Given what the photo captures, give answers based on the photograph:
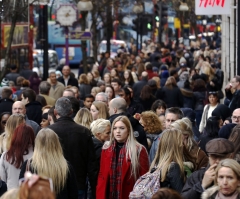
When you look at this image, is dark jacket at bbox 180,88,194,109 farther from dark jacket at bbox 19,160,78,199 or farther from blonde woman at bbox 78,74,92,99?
dark jacket at bbox 19,160,78,199

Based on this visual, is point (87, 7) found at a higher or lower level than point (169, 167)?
higher

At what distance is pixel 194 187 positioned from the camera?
25.0 ft

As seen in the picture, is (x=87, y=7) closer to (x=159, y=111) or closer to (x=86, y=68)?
(x=86, y=68)

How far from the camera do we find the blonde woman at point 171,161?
27.5ft

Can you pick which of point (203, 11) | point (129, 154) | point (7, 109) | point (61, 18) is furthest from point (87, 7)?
point (129, 154)

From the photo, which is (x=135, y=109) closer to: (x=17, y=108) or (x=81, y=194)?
(x=17, y=108)

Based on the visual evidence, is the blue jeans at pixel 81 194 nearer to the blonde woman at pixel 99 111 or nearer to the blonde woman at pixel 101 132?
the blonde woman at pixel 101 132

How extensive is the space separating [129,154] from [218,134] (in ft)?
5.85

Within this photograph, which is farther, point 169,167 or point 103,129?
point 103,129

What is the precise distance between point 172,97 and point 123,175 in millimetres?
9445

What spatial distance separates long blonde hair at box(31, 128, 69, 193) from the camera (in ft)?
26.7

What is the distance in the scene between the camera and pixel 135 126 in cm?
1144

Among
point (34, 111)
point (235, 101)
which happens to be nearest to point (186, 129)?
point (34, 111)

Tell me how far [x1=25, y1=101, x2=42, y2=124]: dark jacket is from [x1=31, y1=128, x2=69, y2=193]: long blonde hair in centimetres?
597
